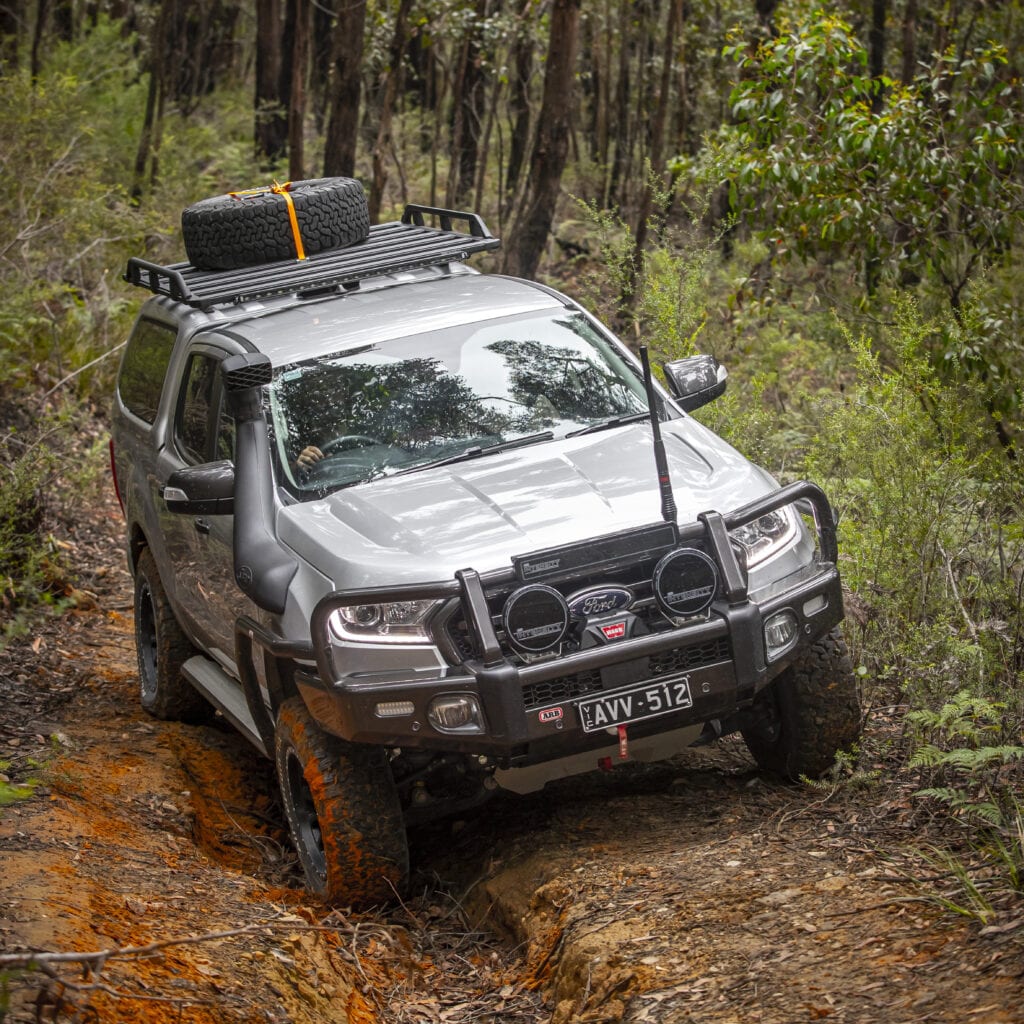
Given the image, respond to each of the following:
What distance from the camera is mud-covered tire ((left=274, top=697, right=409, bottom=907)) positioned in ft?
15.2

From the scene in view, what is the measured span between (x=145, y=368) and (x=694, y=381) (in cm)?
302

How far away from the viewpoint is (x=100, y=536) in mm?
10453

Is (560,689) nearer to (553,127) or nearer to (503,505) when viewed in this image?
(503,505)

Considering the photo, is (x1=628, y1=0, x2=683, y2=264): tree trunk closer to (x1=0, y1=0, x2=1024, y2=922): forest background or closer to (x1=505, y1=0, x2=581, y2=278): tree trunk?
(x1=0, y1=0, x2=1024, y2=922): forest background

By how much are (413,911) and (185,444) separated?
254 cm

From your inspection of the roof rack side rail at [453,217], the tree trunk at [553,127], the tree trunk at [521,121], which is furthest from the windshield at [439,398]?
the tree trunk at [521,121]

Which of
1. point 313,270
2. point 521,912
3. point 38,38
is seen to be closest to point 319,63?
point 38,38

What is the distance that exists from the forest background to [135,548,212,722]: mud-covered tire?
738 mm

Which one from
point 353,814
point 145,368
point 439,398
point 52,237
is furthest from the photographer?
point 52,237

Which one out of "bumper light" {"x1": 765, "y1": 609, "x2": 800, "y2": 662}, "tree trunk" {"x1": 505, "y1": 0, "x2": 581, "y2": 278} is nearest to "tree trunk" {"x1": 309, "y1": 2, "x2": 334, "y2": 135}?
"tree trunk" {"x1": 505, "y1": 0, "x2": 581, "y2": 278}

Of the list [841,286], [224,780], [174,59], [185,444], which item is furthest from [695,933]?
[174,59]

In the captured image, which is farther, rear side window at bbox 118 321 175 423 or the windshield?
rear side window at bbox 118 321 175 423

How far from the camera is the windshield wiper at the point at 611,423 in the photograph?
552 centimetres

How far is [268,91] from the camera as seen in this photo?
21.0 metres
